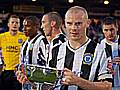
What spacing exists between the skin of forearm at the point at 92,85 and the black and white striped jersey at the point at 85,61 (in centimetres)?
6

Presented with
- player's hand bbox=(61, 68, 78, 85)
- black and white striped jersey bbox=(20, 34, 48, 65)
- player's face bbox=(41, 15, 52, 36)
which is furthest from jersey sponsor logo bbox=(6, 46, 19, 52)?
player's hand bbox=(61, 68, 78, 85)

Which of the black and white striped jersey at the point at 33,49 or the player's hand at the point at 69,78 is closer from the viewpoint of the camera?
the player's hand at the point at 69,78

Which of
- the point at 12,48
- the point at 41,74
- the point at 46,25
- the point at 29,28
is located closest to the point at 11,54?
the point at 12,48

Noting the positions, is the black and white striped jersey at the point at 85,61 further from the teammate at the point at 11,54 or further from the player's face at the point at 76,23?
the teammate at the point at 11,54

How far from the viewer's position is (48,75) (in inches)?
135

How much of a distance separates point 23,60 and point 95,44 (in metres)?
2.93

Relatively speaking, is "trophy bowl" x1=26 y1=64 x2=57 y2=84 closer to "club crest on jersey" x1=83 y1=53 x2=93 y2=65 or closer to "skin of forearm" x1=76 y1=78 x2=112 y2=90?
"skin of forearm" x1=76 y1=78 x2=112 y2=90

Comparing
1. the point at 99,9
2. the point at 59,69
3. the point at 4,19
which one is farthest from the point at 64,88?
the point at 99,9

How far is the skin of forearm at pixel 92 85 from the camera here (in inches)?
130

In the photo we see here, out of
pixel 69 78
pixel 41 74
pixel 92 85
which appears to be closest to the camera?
pixel 69 78

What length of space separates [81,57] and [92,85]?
1.25 feet

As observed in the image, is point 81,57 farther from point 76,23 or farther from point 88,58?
point 76,23

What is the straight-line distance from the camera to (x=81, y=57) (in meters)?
3.67

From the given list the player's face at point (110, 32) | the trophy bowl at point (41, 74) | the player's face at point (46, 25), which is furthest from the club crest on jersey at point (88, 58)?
the player's face at point (46, 25)
